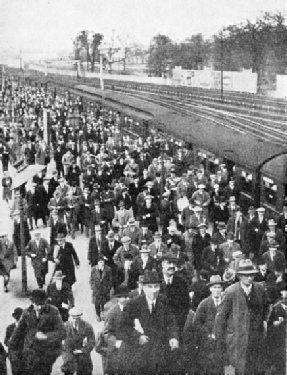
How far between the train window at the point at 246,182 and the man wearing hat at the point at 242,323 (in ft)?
26.3

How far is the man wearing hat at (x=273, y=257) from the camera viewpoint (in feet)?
27.9

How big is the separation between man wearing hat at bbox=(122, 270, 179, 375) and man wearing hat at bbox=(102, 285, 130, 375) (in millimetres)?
66

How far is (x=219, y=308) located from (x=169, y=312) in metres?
0.47

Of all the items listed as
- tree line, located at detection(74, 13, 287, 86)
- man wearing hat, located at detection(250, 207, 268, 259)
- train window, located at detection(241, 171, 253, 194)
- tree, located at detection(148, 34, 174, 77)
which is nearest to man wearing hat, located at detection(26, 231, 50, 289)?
man wearing hat, located at detection(250, 207, 268, 259)

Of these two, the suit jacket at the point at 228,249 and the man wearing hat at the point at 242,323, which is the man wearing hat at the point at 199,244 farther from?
the man wearing hat at the point at 242,323

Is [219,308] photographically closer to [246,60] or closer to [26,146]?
[26,146]

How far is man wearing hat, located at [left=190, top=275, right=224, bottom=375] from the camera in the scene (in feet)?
19.2

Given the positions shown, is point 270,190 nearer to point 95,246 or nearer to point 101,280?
point 95,246

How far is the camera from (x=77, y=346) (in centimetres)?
641

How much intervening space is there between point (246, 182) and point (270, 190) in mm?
1625

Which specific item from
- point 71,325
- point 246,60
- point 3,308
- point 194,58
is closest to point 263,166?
point 3,308

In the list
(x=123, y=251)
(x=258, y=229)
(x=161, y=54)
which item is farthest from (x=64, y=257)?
(x=161, y=54)

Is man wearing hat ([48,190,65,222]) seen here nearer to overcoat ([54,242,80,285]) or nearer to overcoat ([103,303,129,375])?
overcoat ([54,242,80,285])

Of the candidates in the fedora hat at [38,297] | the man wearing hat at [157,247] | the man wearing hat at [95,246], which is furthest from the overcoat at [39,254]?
the fedora hat at [38,297]
